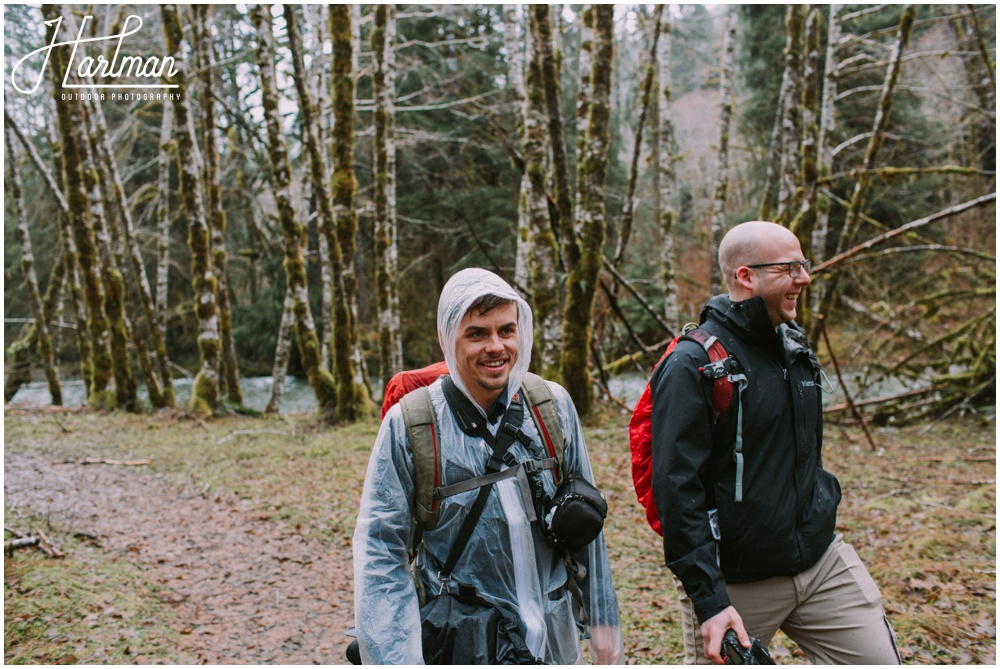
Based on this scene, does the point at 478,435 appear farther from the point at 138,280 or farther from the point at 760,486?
the point at 138,280

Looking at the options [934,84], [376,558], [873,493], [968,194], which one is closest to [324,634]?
[376,558]

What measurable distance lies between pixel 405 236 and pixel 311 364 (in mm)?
9671

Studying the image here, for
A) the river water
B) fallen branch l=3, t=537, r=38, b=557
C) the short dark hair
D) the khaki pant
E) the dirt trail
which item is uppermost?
the short dark hair

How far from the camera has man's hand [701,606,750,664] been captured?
2.25 m

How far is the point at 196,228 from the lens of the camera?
42.4ft

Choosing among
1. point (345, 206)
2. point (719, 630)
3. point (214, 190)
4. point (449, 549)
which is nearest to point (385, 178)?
point (345, 206)

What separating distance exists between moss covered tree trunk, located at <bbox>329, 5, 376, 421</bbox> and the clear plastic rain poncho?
32.3 ft

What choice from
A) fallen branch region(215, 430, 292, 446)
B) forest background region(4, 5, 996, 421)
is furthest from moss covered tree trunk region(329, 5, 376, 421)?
fallen branch region(215, 430, 292, 446)

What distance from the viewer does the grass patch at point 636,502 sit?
474 cm

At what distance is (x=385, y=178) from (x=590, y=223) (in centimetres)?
549

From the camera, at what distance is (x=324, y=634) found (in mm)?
5105

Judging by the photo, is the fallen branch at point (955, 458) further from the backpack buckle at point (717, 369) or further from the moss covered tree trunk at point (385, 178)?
the moss covered tree trunk at point (385, 178)

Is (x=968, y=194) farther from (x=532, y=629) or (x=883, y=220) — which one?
(x=532, y=629)

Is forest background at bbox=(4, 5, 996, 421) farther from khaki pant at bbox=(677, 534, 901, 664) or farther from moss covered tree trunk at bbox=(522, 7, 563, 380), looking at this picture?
khaki pant at bbox=(677, 534, 901, 664)
